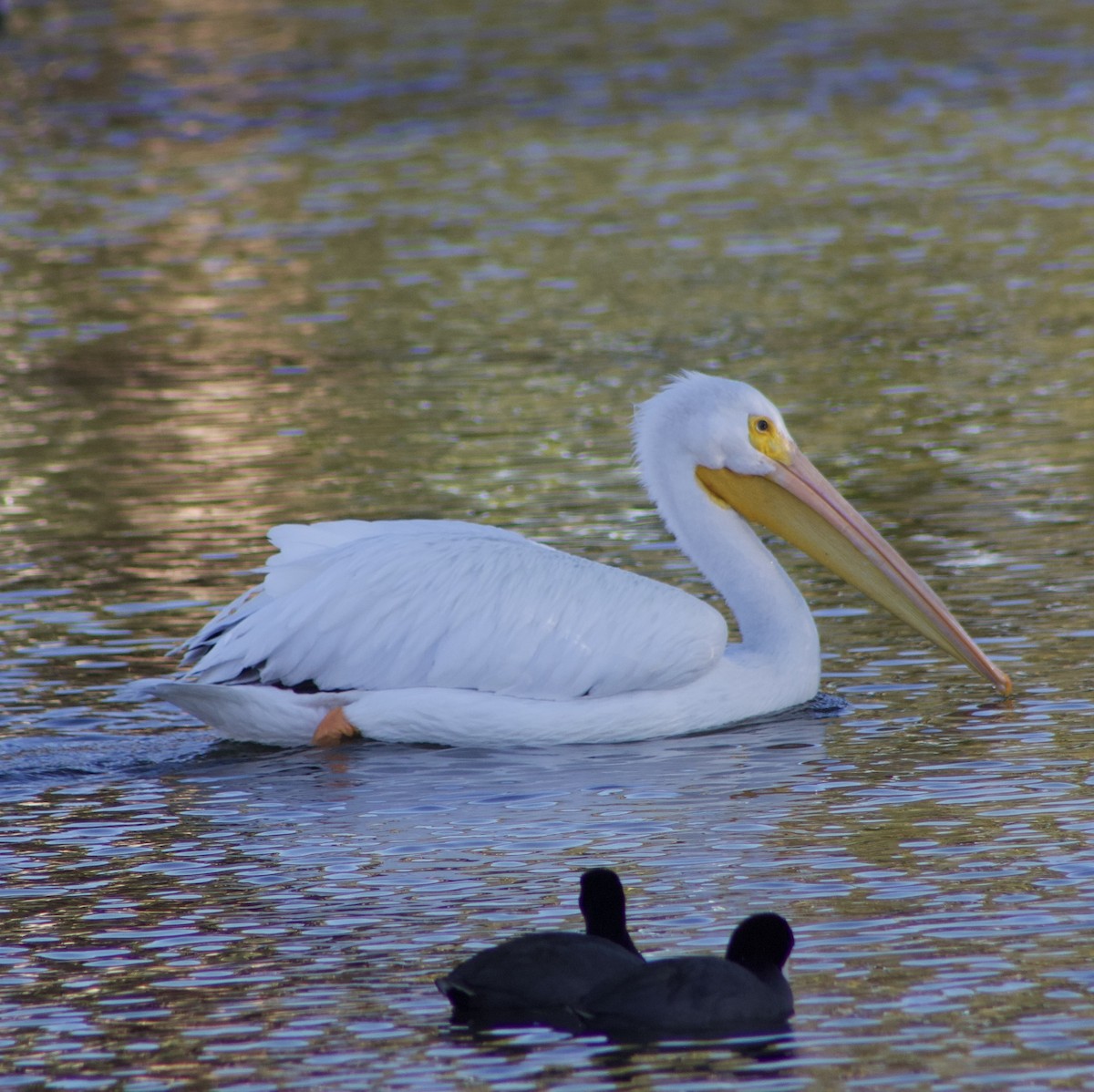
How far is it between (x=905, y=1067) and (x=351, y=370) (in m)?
9.11

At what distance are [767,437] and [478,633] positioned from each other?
119 centimetres

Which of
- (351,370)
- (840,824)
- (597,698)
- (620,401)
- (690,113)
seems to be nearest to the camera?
(840,824)

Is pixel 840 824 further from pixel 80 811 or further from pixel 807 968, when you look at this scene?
pixel 80 811

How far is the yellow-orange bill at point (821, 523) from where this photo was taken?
7.72 meters

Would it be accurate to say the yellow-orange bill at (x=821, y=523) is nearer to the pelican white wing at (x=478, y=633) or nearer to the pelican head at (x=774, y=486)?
the pelican head at (x=774, y=486)

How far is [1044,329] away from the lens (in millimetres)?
13328

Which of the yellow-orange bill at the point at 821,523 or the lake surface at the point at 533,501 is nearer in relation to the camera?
the lake surface at the point at 533,501

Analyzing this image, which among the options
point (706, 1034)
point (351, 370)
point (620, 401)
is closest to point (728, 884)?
point (706, 1034)

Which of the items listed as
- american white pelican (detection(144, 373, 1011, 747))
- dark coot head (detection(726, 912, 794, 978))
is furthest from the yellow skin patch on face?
dark coot head (detection(726, 912, 794, 978))

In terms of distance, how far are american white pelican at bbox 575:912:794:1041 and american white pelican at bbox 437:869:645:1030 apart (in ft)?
0.13

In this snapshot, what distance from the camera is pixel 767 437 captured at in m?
7.75

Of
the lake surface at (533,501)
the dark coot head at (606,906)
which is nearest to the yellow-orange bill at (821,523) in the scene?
the lake surface at (533,501)

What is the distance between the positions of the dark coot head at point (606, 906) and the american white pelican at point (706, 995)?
0.19 metres

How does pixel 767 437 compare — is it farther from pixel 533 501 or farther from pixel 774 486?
pixel 533 501
